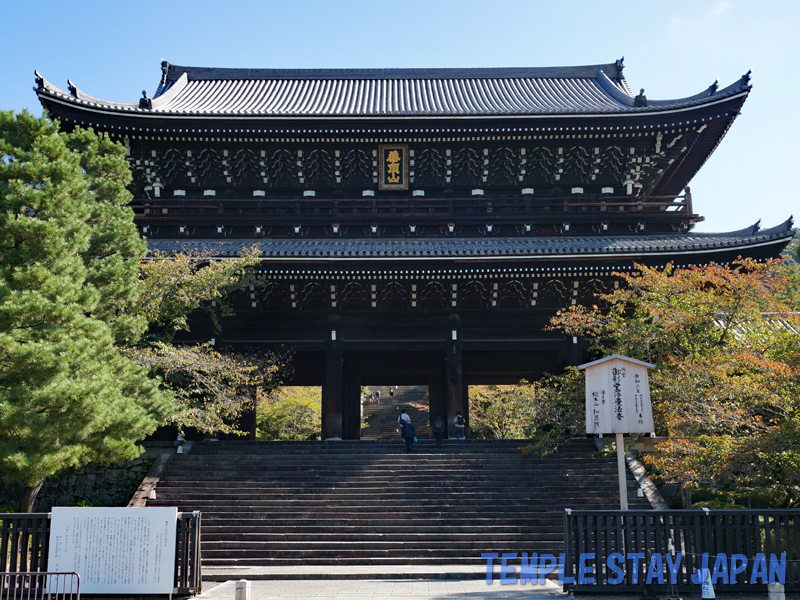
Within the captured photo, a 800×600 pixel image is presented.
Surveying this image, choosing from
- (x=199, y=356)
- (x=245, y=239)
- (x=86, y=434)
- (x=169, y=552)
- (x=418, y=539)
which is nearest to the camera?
(x=169, y=552)

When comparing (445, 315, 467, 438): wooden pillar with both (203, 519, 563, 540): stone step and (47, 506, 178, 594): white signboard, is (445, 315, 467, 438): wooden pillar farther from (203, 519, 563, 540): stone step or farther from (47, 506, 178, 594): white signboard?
(47, 506, 178, 594): white signboard

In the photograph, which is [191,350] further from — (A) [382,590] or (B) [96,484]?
(A) [382,590]

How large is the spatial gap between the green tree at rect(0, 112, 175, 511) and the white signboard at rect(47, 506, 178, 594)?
2398 millimetres

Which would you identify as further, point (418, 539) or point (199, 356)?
point (199, 356)

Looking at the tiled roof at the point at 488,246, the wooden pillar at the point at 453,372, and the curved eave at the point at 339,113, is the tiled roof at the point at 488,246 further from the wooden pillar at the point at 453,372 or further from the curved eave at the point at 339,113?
the curved eave at the point at 339,113

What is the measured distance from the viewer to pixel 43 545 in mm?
8336

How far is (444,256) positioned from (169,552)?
31.8ft

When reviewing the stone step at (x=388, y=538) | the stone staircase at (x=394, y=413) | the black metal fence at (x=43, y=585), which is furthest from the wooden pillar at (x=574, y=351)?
the stone staircase at (x=394, y=413)

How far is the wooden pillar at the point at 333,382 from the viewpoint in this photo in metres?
16.6

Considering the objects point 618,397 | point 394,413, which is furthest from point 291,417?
point 618,397

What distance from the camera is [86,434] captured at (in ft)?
34.9

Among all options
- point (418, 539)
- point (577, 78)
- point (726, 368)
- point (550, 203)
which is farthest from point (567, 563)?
point (577, 78)

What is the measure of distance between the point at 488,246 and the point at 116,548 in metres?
11.7

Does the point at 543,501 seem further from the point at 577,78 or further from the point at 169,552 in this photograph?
the point at 577,78
